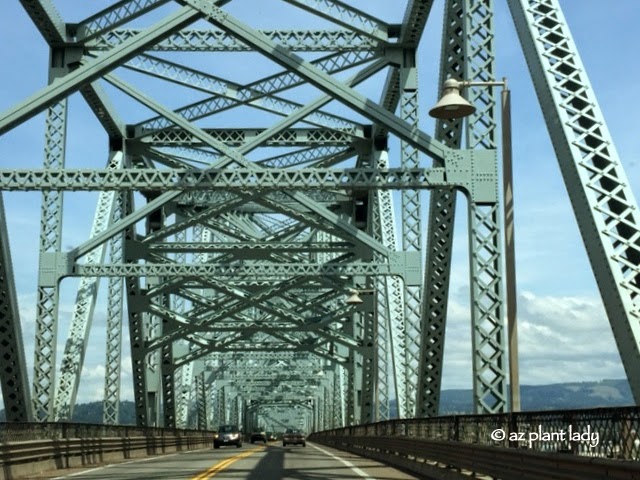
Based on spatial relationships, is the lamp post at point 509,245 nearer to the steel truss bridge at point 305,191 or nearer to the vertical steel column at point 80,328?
the steel truss bridge at point 305,191

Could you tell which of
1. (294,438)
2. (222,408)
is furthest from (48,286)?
(222,408)

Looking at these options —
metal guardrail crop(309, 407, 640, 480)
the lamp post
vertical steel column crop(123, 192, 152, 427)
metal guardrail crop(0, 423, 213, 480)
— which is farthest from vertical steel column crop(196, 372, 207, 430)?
the lamp post

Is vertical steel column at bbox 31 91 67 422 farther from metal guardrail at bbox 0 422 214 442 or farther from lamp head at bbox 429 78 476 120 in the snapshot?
lamp head at bbox 429 78 476 120

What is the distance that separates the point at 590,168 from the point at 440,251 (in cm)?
1102

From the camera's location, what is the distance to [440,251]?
2408 centimetres

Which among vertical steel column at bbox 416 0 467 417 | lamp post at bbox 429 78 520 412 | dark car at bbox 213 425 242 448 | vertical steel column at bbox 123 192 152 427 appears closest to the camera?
lamp post at bbox 429 78 520 412

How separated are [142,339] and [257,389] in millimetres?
68075

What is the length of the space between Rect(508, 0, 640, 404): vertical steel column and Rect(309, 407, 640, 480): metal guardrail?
1.48 metres

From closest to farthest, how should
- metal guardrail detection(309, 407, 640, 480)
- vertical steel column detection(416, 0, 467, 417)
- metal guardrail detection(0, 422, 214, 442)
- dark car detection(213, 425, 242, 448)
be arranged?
metal guardrail detection(309, 407, 640, 480) < metal guardrail detection(0, 422, 214, 442) < vertical steel column detection(416, 0, 467, 417) < dark car detection(213, 425, 242, 448)

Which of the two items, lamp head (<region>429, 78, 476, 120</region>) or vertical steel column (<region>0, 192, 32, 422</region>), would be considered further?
vertical steel column (<region>0, 192, 32, 422</region>)

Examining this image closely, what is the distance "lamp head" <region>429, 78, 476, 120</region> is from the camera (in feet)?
48.5

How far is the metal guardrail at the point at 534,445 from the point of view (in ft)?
30.7

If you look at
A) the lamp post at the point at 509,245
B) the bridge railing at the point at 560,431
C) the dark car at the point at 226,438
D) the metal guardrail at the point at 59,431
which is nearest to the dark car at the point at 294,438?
the dark car at the point at 226,438

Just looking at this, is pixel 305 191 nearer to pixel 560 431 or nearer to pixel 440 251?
pixel 440 251
